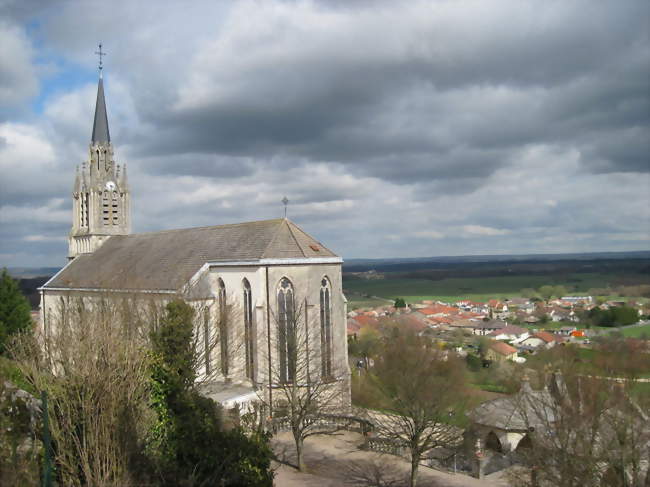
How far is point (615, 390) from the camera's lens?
20.6 metres

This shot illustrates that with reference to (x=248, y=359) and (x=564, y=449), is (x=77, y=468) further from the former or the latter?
(x=248, y=359)

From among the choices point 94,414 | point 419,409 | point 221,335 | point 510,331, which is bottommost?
point 510,331

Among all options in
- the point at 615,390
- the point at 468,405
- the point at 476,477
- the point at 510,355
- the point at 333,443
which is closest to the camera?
the point at 615,390

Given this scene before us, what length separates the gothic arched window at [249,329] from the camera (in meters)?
35.1

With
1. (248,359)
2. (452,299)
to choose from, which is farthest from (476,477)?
(452,299)

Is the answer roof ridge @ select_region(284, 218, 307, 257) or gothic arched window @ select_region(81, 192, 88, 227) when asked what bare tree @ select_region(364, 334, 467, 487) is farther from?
gothic arched window @ select_region(81, 192, 88, 227)

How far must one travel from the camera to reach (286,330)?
33.7 m

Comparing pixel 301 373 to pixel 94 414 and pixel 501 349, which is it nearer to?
pixel 94 414

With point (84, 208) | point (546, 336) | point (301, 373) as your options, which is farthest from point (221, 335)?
point (546, 336)

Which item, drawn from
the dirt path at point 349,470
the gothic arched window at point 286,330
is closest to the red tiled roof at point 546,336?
the gothic arched window at point 286,330

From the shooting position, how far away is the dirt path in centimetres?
2519

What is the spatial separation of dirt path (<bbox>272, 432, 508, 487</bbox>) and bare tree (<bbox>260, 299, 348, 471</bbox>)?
1.33 meters

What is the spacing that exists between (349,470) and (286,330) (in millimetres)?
9582

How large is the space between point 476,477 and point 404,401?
Answer: 4806 mm
